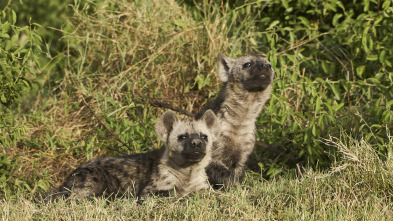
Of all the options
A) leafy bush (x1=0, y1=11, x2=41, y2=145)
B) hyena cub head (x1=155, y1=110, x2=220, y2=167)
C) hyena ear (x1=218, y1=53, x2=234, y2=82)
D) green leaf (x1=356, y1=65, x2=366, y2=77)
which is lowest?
green leaf (x1=356, y1=65, x2=366, y2=77)

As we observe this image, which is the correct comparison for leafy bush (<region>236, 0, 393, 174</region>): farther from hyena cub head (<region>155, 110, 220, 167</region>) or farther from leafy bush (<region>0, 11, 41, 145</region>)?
leafy bush (<region>0, 11, 41, 145</region>)

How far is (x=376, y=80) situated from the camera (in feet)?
20.8

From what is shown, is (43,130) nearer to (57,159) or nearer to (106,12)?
(57,159)

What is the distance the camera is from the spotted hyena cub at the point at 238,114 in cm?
587

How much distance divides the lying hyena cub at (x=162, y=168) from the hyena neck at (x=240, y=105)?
367mm

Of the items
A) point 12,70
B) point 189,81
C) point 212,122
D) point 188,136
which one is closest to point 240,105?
point 212,122

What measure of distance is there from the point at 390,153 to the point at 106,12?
4.54 metres

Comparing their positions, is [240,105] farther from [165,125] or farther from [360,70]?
[360,70]

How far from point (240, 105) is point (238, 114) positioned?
0.09 m

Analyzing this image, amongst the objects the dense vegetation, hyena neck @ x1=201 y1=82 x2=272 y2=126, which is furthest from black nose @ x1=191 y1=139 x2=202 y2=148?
the dense vegetation

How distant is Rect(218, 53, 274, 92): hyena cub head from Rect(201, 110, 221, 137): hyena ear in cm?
57

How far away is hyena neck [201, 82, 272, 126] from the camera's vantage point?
6.06 m

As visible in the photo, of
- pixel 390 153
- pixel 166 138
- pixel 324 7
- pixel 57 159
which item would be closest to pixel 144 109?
pixel 57 159

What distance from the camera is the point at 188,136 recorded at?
18.1ft
